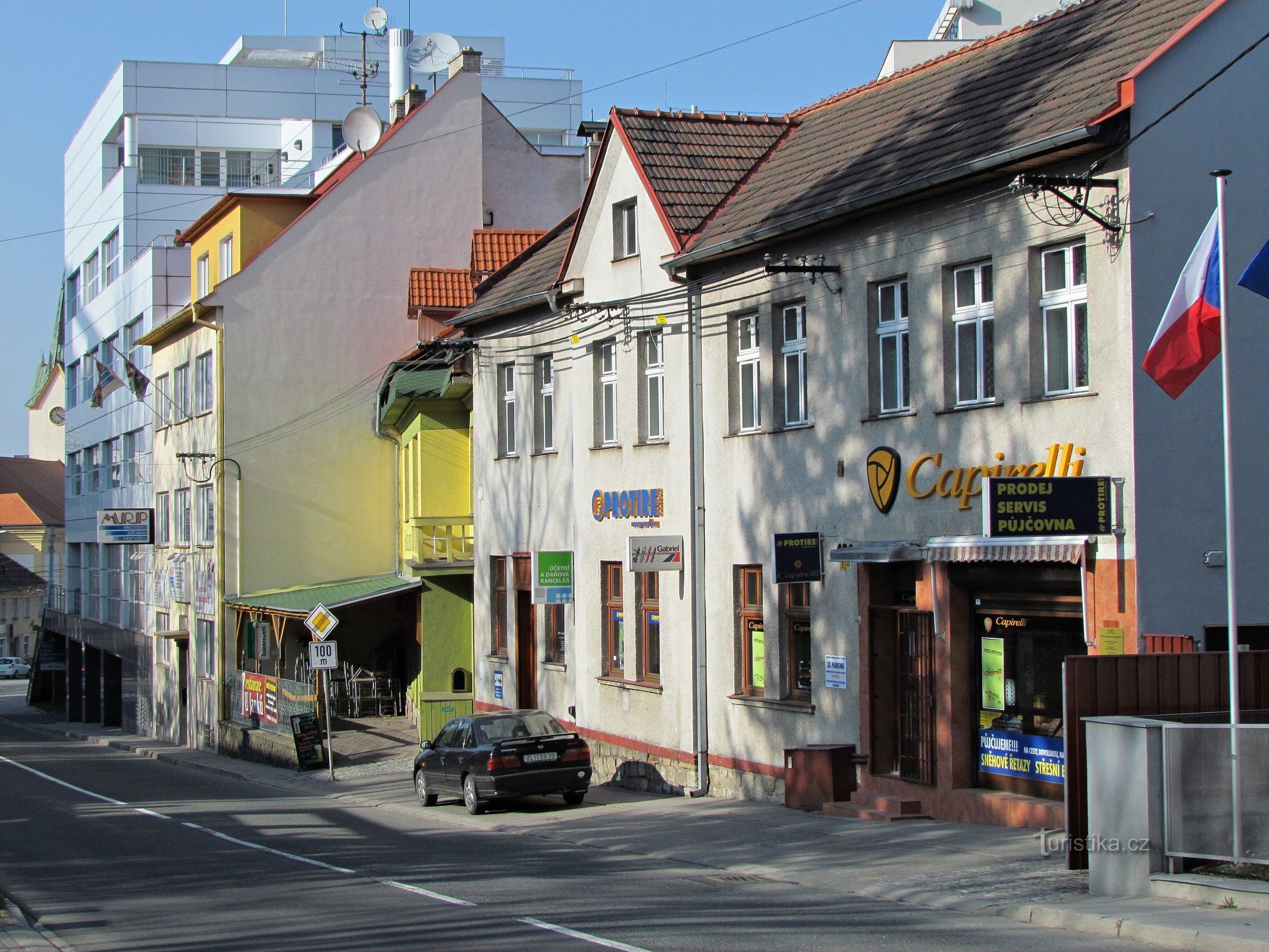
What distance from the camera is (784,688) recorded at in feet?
63.3

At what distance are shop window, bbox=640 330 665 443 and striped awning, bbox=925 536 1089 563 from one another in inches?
265

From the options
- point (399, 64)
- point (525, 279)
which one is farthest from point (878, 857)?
point (399, 64)

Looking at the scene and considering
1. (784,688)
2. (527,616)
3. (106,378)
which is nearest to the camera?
(784,688)

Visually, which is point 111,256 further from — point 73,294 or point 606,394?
point 606,394

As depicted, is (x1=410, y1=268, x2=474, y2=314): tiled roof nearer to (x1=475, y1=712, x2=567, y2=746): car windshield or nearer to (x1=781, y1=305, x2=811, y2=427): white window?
(x1=475, y1=712, x2=567, y2=746): car windshield

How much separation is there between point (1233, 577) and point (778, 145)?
41.1ft

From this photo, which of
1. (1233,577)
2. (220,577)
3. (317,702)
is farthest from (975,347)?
(220,577)

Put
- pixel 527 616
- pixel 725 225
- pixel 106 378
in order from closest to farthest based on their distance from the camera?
pixel 725 225, pixel 527 616, pixel 106 378

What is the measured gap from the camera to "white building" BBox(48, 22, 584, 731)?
49.0 metres

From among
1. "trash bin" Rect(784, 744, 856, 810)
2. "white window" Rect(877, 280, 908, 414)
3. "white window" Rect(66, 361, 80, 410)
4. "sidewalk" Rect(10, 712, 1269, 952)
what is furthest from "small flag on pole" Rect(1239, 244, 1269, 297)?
"white window" Rect(66, 361, 80, 410)

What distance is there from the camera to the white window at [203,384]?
38938 mm

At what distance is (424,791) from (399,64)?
106ft

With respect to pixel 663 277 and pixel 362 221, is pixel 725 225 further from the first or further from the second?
pixel 362 221

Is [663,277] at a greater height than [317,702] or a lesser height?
greater
